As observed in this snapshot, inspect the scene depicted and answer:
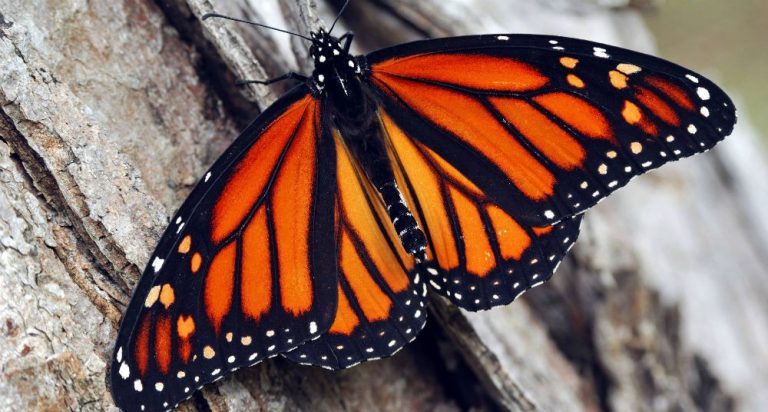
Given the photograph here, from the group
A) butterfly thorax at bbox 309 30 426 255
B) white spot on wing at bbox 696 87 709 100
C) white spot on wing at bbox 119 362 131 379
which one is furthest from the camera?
butterfly thorax at bbox 309 30 426 255

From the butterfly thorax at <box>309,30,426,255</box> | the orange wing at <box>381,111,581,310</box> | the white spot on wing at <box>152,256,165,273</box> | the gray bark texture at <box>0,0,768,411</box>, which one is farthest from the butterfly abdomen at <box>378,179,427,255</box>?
the white spot on wing at <box>152,256,165,273</box>

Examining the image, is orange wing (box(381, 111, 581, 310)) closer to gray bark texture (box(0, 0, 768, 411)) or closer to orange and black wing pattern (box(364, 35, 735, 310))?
orange and black wing pattern (box(364, 35, 735, 310))

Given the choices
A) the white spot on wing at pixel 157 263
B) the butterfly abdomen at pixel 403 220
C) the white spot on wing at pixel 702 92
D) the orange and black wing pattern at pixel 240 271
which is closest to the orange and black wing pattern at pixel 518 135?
the white spot on wing at pixel 702 92

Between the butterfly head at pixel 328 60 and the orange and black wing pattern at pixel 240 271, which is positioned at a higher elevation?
the butterfly head at pixel 328 60

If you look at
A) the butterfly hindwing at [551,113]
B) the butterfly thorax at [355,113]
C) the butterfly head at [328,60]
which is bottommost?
the butterfly hindwing at [551,113]

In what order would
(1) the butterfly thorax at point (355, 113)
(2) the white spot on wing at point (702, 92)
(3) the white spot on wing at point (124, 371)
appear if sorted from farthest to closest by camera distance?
(1) the butterfly thorax at point (355, 113) < (2) the white spot on wing at point (702, 92) < (3) the white spot on wing at point (124, 371)

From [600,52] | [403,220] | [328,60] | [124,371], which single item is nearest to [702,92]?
[600,52]

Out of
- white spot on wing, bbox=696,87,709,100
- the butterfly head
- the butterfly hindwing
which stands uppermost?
the butterfly head

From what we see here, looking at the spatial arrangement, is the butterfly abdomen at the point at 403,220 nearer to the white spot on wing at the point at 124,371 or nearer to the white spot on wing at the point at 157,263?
the white spot on wing at the point at 157,263
